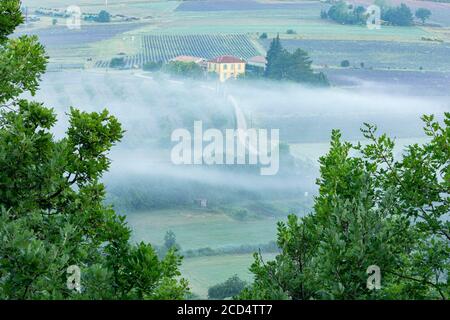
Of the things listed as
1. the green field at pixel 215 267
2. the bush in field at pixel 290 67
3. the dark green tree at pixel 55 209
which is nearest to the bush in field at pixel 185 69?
the bush in field at pixel 290 67

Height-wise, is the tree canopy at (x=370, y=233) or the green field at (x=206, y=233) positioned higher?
the tree canopy at (x=370, y=233)

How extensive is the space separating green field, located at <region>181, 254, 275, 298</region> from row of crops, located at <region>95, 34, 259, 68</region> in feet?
74.8

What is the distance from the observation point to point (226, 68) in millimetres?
42844

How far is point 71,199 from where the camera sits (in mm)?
6352

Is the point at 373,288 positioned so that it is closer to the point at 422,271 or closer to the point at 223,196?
the point at 422,271

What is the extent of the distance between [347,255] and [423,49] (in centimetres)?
4588

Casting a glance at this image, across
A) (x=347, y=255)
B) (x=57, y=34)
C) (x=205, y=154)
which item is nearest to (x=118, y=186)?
(x=205, y=154)

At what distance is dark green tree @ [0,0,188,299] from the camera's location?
453 centimetres

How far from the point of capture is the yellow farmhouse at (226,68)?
42.7 metres

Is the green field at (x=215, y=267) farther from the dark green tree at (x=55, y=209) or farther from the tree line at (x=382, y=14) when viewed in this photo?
the tree line at (x=382, y=14)

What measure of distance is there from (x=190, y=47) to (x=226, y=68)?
5892 millimetres

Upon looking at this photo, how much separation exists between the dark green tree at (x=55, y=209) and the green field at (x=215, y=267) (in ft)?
34.1
